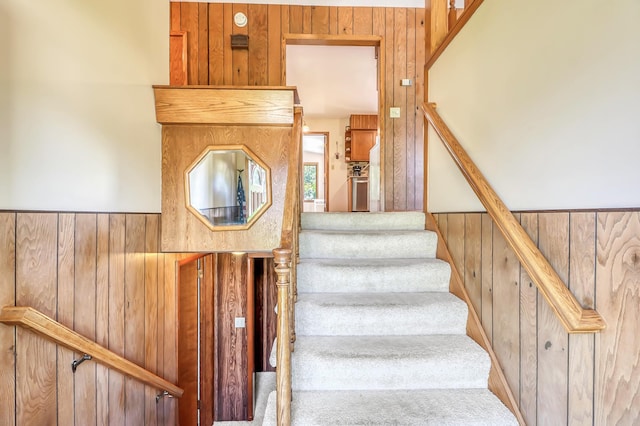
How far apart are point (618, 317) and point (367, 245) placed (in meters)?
1.54

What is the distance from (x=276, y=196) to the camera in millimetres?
2680

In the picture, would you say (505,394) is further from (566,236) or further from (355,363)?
(566,236)

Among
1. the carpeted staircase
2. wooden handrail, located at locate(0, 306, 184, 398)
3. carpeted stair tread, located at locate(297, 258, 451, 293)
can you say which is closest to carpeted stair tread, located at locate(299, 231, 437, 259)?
the carpeted staircase

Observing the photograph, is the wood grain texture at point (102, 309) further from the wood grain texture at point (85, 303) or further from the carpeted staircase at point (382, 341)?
the carpeted staircase at point (382, 341)

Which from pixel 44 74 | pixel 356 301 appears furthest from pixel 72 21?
pixel 356 301

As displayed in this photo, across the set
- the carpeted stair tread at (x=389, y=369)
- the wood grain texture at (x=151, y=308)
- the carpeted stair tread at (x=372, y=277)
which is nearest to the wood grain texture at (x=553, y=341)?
the carpeted stair tread at (x=389, y=369)

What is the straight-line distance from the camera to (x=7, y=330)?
4.32ft

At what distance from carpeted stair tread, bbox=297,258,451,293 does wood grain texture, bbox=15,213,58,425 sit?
1.27m

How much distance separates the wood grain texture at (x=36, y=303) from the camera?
139 cm

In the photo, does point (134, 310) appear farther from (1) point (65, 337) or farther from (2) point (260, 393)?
(2) point (260, 393)

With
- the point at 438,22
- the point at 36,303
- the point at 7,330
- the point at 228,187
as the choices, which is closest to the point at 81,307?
the point at 36,303

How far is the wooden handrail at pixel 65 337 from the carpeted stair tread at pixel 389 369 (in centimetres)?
98

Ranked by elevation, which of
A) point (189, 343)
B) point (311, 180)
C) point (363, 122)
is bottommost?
point (189, 343)

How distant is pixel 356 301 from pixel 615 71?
1.52m
